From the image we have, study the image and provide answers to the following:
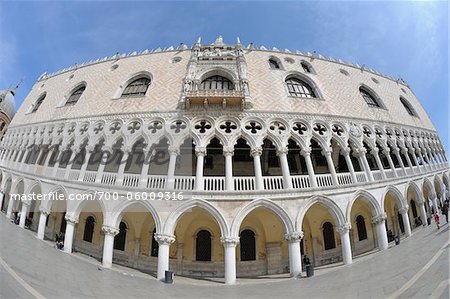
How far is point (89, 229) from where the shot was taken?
13.1 metres

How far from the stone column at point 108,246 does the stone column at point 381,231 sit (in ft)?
43.5

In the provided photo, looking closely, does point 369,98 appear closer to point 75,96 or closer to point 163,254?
point 163,254

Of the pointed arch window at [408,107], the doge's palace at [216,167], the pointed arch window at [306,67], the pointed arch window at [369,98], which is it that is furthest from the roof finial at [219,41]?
the pointed arch window at [408,107]

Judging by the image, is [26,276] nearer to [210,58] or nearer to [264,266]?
[264,266]

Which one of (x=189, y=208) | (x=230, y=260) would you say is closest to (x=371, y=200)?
(x=230, y=260)

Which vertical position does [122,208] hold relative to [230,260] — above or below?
above

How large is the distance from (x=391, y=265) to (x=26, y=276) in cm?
1175

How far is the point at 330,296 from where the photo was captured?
641cm

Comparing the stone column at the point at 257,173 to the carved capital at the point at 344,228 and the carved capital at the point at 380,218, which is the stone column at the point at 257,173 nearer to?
the carved capital at the point at 344,228

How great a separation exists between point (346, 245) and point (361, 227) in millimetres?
3783

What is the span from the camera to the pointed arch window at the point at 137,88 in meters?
15.2

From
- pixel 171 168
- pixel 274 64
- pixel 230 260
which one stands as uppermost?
pixel 274 64

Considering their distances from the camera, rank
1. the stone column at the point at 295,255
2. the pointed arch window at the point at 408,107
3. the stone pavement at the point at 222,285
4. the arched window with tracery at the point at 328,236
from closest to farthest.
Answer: the stone pavement at the point at 222,285
the stone column at the point at 295,255
the arched window with tracery at the point at 328,236
the pointed arch window at the point at 408,107

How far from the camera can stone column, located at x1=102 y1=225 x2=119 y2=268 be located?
33.4ft
